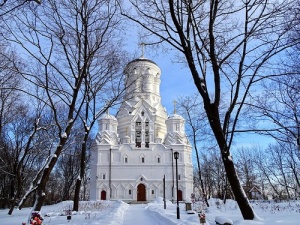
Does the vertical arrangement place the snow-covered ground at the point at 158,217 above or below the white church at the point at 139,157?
below

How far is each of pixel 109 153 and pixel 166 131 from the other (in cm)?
1396

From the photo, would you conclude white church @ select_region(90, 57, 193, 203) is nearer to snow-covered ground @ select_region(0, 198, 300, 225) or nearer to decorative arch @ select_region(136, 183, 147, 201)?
decorative arch @ select_region(136, 183, 147, 201)

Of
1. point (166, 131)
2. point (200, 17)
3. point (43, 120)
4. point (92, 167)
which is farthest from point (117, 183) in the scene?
point (200, 17)

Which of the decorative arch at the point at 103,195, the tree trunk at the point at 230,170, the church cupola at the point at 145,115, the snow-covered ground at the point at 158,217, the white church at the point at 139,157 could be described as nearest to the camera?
the tree trunk at the point at 230,170

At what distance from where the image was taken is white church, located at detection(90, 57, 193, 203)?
A: 155ft

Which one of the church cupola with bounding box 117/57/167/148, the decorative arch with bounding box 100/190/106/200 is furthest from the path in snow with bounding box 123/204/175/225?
the church cupola with bounding box 117/57/167/148

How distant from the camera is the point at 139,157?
49625 mm

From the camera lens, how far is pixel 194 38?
10.7 meters

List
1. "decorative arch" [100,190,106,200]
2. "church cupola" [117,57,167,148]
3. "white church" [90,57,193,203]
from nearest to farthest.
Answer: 1. "decorative arch" [100,190,106,200]
2. "white church" [90,57,193,203]
3. "church cupola" [117,57,167,148]

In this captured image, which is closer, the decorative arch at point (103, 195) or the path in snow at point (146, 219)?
the path in snow at point (146, 219)

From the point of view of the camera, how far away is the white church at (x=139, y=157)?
1858 inches

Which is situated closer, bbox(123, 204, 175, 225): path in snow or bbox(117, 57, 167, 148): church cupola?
bbox(123, 204, 175, 225): path in snow

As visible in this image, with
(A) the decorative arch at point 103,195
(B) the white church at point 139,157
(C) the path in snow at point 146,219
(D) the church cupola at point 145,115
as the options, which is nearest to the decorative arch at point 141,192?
(B) the white church at point 139,157

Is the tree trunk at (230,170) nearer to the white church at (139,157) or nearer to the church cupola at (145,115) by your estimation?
the white church at (139,157)
